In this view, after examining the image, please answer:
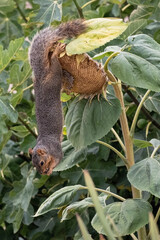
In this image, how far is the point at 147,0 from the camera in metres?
1.81

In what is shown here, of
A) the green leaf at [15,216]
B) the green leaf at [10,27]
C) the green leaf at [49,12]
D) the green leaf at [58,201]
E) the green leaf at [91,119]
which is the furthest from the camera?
the green leaf at [10,27]

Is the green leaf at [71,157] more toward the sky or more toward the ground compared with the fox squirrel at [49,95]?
more toward the ground

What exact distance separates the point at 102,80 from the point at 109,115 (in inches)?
3.6

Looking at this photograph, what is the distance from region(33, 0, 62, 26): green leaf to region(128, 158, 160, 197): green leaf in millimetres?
675

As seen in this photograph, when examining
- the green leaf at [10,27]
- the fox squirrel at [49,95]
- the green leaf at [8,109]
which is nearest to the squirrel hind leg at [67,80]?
the fox squirrel at [49,95]

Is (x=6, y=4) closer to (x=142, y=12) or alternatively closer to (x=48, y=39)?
(x=142, y=12)

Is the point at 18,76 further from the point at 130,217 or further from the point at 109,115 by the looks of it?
the point at 130,217

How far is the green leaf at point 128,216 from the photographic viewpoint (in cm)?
122

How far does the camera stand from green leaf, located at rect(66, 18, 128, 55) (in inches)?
40.7

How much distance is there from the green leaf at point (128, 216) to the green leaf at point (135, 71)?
1.07 feet

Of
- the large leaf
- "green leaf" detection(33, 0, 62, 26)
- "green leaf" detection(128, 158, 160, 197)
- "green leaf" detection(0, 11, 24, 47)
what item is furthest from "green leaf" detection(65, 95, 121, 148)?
"green leaf" detection(0, 11, 24, 47)

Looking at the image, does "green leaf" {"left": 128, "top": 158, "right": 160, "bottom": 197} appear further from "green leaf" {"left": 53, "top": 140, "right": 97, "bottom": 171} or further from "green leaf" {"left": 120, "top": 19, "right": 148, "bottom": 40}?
"green leaf" {"left": 120, "top": 19, "right": 148, "bottom": 40}

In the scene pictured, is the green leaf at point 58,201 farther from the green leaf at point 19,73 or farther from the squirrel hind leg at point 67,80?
the green leaf at point 19,73

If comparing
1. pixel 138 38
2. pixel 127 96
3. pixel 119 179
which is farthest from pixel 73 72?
pixel 119 179
